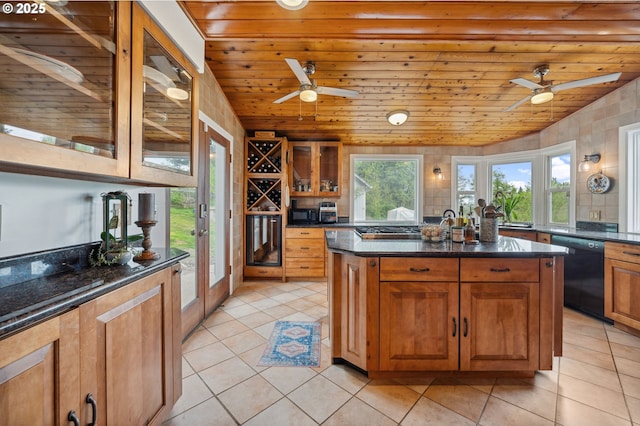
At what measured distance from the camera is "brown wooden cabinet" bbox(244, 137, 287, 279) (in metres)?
3.95

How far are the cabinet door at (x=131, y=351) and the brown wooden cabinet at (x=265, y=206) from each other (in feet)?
8.67

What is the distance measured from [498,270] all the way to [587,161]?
9.93 ft

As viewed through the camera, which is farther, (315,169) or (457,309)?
(315,169)

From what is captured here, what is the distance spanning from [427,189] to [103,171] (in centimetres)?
466

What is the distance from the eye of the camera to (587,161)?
3312 mm

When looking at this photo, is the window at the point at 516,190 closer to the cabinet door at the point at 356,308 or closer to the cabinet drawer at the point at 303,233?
the cabinet drawer at the point at 303,233

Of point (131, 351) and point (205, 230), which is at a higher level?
point (205, 230)

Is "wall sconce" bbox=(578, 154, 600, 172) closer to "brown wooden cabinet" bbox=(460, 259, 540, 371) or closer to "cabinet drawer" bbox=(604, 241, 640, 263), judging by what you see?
"cabinet drawer" bbox=(604, 241, 640, 263)

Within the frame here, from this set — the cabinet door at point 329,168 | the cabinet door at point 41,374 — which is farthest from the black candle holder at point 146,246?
the cabinet door at point 329,168

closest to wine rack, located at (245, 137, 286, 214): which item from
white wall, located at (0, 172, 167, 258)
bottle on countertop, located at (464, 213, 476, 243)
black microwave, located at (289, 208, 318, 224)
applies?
black microwave, located at (289, 208, 318, 224)

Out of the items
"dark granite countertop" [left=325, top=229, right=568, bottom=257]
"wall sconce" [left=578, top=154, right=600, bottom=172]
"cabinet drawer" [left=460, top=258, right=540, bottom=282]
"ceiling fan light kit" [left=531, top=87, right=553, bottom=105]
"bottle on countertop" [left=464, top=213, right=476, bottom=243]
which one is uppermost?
"ceiling fan light kit" [left=531, top=87, right=553, bottom=105]

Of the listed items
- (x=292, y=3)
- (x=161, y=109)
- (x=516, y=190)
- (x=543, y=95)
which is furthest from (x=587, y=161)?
(x=161, y=109)

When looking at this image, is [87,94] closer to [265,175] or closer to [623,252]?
[265,175]

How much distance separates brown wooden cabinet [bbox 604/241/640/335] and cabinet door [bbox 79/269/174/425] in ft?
12.5
